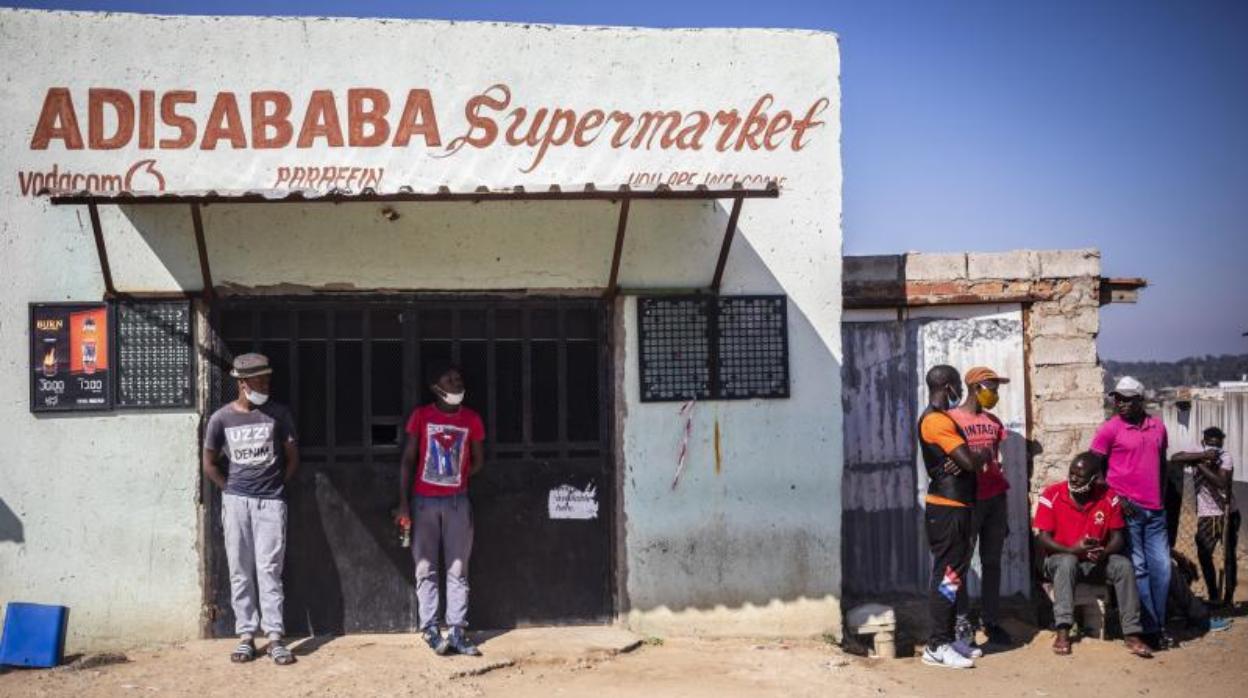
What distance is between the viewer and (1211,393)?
1551 centimetres

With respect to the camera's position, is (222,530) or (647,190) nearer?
(647,190)

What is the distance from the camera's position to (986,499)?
755cm

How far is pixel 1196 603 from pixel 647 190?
4.92 metres

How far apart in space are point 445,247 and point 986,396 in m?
3.52

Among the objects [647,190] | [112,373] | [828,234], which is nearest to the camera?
[647,190]

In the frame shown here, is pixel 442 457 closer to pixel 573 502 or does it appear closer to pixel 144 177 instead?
pixel 573 502

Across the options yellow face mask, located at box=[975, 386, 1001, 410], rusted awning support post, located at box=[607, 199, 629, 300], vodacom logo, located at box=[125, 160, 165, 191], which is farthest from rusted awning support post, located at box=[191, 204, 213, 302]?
yellow face mask, located at box=[975, 386, 1001, 410]

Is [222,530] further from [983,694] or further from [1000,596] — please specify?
[1000,596]

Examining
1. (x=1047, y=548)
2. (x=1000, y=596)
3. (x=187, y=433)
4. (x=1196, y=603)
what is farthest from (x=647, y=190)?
(x=1196, y=603)

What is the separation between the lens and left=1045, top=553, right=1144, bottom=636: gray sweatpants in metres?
7.46

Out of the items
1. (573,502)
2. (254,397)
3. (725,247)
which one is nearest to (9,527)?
(254,397)

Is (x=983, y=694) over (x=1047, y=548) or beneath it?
beneath

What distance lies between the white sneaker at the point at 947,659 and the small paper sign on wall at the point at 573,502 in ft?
7.43

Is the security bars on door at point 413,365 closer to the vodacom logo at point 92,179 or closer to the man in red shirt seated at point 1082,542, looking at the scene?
the vodacom logo at point 92,179
